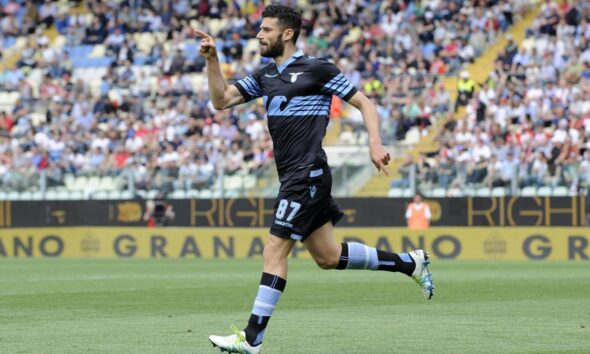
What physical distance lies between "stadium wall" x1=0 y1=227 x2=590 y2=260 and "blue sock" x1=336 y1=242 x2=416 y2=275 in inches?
640

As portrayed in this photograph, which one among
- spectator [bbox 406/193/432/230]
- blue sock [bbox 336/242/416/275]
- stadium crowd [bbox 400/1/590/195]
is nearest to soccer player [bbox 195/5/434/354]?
blue sock [bbox 336/242/416/275]

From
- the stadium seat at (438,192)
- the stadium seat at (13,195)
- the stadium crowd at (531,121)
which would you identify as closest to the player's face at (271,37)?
the stadium crowd at (531,121)

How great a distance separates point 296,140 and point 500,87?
21.2 metres

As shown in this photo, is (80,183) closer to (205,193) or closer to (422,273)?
(205,193)

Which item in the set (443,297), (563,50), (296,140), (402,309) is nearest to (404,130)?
(563,50)

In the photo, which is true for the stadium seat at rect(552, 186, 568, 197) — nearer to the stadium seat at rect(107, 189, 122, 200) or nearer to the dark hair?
the stadium seat at rect(107, 189, 122, 200)

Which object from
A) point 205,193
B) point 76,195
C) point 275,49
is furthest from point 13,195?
point 275,49

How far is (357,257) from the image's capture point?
9.77 metres

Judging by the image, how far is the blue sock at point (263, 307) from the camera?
346 inches

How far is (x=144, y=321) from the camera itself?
11992 millimetres

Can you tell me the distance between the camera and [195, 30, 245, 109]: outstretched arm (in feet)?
29.9

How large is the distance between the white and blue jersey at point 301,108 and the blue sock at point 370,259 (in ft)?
2.78

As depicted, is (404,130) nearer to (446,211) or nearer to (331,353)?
(446,211)

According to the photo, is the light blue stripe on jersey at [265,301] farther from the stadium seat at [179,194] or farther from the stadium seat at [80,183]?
the stadium seat at [80,183]
